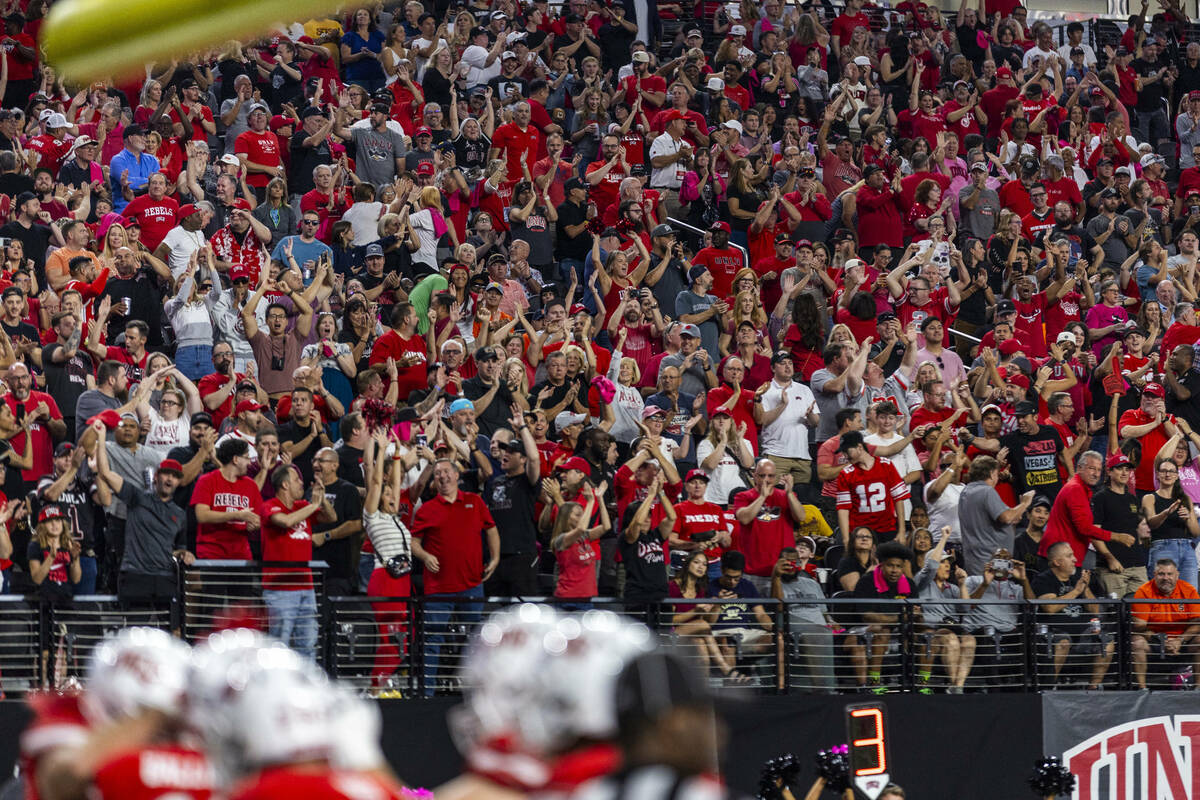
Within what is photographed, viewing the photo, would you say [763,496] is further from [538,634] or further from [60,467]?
[538,634]

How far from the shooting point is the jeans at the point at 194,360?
1348 cm

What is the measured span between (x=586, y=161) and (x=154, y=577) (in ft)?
28.7

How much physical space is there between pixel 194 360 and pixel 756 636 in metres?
4.70

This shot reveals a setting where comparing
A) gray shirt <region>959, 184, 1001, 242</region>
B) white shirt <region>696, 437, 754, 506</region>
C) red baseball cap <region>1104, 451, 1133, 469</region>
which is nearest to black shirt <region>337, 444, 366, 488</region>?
white shirt <region>696, 437, 754, 506</region>

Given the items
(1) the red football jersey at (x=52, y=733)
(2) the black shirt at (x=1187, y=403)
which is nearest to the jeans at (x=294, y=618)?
(1) the red football jersey at (x=52, y=733)

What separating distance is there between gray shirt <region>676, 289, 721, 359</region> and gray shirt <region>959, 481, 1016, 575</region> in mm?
3130

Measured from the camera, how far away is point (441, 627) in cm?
1152

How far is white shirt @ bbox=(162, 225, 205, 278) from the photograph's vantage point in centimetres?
1438

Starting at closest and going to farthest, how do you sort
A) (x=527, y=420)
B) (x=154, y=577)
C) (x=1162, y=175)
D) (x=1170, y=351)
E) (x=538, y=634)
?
(x=538, y=634), (x=154, y=577), (x=527, y=420), (x=1170, y=351), (x=1162, y=175)

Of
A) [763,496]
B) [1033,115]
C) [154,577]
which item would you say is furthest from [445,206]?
[1033,115]

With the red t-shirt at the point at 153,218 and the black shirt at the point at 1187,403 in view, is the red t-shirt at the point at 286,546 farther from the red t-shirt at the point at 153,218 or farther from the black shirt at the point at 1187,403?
the black shirt at the point at 1187,403

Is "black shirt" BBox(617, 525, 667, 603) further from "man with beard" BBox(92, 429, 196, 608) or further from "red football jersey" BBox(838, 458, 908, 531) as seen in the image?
"man with beard" BBox(92, 429, 196, 608)

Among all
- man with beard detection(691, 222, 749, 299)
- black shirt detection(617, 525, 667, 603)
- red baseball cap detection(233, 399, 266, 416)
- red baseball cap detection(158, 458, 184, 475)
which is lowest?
black shirt detection(617, 525, 667, 603)

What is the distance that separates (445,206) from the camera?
54.2 ft
